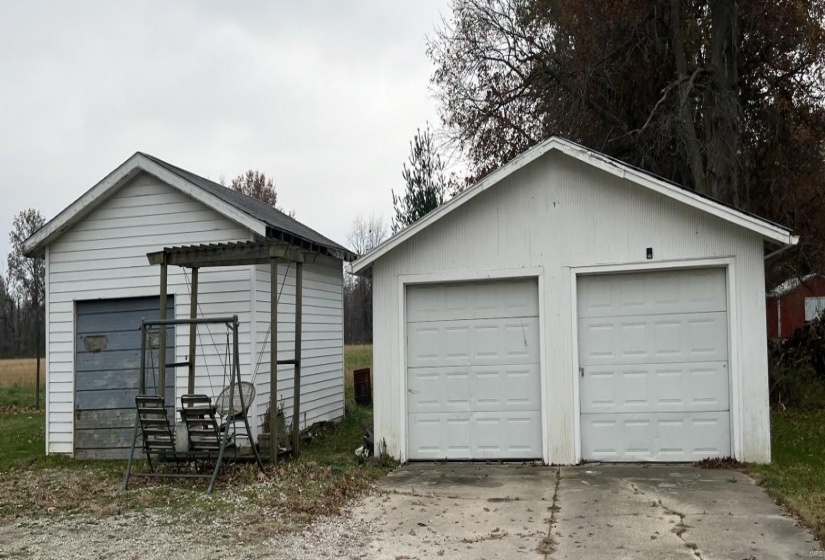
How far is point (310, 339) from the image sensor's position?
1262 cm

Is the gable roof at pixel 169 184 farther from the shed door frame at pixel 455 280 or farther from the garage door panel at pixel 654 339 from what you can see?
the garage door panel at pixel 654 339

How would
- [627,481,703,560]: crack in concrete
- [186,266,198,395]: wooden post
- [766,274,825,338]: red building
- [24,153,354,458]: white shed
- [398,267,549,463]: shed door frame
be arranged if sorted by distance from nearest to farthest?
[627,481,703,560]: crack in concrete < [398,267,549,463]: shed door frame < [186,266,198,395]: wooden post < [24,153,354,458]: white shed < [766,274,825,338]: red building

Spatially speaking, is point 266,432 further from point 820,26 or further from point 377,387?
point 820,26

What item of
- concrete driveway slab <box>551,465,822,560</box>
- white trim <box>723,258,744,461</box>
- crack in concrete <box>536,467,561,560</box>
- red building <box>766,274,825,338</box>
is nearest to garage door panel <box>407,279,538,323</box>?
concrete driveway slab <box>551,465,822,560</box>

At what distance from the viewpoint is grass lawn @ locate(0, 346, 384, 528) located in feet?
24.0

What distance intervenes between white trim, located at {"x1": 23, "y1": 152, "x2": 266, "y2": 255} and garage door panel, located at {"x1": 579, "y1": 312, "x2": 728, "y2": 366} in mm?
4677

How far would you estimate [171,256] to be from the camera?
994cm

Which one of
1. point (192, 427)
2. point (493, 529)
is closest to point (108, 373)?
point (192, 427)

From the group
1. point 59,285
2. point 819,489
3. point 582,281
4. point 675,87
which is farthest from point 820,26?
point 59,285

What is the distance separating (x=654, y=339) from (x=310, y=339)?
5830mm

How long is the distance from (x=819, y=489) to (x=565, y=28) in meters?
11.1

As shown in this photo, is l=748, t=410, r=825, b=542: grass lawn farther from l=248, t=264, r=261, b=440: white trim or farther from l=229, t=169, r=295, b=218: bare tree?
l=229, t=169, r=295, b=218: bare tree

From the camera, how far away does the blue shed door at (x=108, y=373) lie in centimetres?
1126

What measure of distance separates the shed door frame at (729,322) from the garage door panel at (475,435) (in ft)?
1.98
